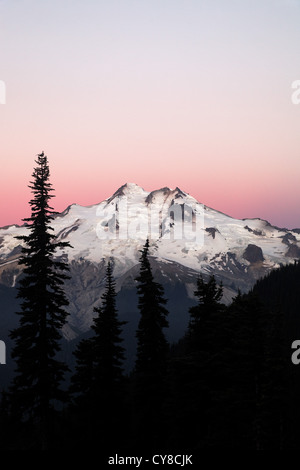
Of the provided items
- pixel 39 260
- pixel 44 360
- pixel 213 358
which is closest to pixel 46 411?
pixel 44 360

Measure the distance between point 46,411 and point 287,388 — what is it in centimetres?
1605

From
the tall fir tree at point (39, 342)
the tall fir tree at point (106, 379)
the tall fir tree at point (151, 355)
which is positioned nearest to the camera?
the tall fir tree at point (39, 342)

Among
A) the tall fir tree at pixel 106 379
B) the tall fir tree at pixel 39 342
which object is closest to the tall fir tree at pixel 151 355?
the tall fir tree at pixel 106 379

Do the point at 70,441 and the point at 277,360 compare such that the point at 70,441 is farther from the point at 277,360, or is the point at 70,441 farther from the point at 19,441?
the point at 19,441

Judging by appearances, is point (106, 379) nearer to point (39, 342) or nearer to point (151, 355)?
point (151, 355)

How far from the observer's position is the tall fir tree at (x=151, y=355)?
41.8 metres

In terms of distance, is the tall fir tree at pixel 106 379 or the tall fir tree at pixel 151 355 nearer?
the tall fir tree at pixel 151 355

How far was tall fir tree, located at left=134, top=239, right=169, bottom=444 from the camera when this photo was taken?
41.8 m

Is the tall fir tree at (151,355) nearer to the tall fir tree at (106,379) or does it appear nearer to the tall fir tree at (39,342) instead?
the tall fir tree at (106,379)

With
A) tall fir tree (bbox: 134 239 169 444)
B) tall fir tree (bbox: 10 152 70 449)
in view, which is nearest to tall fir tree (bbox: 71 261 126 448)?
tall fir tree (bbox: 134 239 169 444)

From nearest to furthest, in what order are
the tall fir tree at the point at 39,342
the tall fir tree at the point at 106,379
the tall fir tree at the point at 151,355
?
the tall fir tree at the point at 39,342 → the tall fir tree at the point at 151,355 → the tall fir tree at the point at 106,379

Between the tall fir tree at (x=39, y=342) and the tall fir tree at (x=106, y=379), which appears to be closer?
the tall fir tree at (x=39, y=342)

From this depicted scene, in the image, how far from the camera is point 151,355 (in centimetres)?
4191

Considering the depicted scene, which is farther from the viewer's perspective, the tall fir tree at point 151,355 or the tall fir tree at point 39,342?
the tall fir tree at point 151,355
